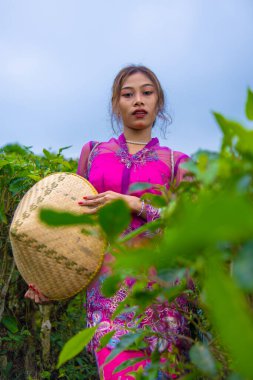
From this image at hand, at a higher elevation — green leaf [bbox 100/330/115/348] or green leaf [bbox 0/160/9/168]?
green leaf [bbox 100/330/115/348]

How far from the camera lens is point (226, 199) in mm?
396

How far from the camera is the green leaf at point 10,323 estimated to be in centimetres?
311

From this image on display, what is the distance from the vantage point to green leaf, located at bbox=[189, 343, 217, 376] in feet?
2.34

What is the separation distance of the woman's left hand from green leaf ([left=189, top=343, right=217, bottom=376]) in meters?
1.24

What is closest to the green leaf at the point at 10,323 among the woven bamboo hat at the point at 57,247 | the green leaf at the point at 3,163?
the green leaf at the point at 3,163

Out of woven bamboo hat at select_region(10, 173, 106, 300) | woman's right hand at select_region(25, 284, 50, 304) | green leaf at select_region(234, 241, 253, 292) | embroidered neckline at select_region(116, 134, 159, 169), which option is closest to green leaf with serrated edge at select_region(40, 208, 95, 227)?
green leaf at select_region(234, 241, 253, 292)

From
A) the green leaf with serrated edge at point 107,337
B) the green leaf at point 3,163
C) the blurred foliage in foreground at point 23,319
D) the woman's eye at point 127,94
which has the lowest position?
the blurred foliage in foreground at point 23,319

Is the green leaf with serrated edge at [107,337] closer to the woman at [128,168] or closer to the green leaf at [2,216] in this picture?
the woman at [128,168]

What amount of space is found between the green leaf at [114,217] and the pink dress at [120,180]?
1.41 m

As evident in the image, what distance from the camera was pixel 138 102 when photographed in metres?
2.38

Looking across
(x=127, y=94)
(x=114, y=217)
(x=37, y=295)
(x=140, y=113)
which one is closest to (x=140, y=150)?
(x=140, y=113)

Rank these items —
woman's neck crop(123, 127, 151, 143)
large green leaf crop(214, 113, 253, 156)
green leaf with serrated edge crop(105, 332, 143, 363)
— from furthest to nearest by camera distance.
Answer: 1. woman's neck crop(123, 127, 151, 143)
2. green leaf with serrated edge crop(105, 332, 143, 363)
3. large green leaf crop(214, 113, 253, 156)

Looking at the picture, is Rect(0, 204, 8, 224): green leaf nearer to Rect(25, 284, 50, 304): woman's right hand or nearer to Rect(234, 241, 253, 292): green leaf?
Rect(25, 284, 50, 304): woman's right hand

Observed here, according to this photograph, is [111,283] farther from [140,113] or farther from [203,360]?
[140,113]
